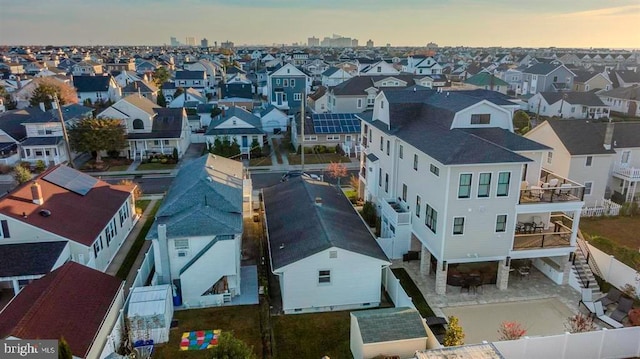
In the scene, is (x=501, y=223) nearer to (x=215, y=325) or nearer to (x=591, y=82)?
(x=215, y=325)

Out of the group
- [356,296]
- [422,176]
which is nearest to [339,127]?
[422,176]

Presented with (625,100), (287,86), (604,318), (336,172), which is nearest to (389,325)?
(604,318)

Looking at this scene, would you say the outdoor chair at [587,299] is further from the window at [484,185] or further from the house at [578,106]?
the house at [578,106]

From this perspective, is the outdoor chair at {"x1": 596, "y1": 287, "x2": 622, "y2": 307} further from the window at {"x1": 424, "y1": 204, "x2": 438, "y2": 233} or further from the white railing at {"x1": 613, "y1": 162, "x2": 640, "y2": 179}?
the white railing at {"x1": 613, "y1": 162, "x2": 640, "y2": 179}

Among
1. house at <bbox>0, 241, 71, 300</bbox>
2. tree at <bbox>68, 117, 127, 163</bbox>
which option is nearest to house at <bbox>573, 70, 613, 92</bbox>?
tree at <bbox>68, 117, 127, 163</bbox>

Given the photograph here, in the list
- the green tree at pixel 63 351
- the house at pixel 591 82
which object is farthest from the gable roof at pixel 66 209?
the house at pixel 591 82

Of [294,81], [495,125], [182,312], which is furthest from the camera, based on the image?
[294,81]

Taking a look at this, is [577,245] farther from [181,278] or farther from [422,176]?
[181,278]
